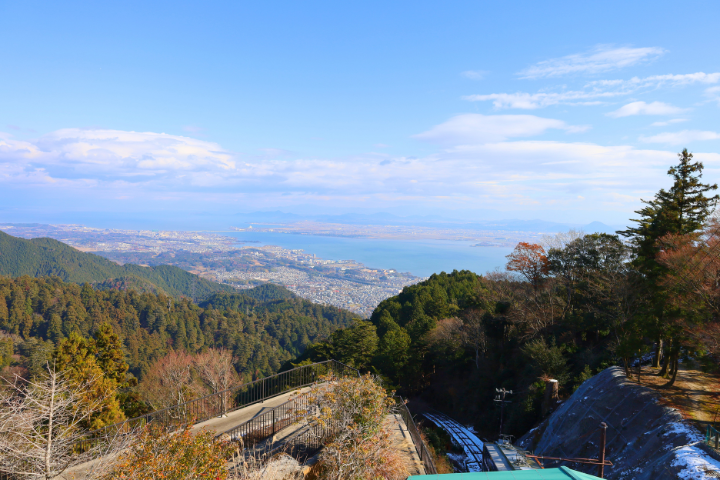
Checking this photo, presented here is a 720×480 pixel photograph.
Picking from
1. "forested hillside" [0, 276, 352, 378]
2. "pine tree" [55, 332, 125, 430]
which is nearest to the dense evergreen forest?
"pine tree" [55, 332, 125, 430]

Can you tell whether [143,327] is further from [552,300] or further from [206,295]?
[552,300]

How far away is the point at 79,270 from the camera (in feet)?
363

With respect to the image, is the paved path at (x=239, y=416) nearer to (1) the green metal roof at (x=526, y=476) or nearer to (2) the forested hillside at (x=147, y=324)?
(1) the green metal roof at (x=526, y=476)

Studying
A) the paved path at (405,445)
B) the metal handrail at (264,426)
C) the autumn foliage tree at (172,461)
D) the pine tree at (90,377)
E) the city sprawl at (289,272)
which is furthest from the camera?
the city sprawl at (289,272)

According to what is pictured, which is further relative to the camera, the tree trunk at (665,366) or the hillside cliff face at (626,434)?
the tree trunk at (665,366)

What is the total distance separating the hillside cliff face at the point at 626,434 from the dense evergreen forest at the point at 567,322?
1.41m

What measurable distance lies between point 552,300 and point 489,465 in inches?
522

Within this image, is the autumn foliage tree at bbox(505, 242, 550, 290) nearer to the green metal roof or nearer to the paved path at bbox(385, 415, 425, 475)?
the paved path at bbox(385, 415, 425, 475)

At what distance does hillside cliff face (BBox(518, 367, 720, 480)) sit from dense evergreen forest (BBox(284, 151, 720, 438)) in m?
1.41

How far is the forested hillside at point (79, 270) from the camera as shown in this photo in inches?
4104

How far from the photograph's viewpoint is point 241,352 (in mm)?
59125

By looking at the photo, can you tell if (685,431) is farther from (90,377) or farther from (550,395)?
(90,377)

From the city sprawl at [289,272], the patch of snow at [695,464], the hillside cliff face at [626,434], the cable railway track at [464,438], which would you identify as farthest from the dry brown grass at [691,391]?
the city sprawl at [289,272]

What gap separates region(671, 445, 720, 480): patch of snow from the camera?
273 inches
